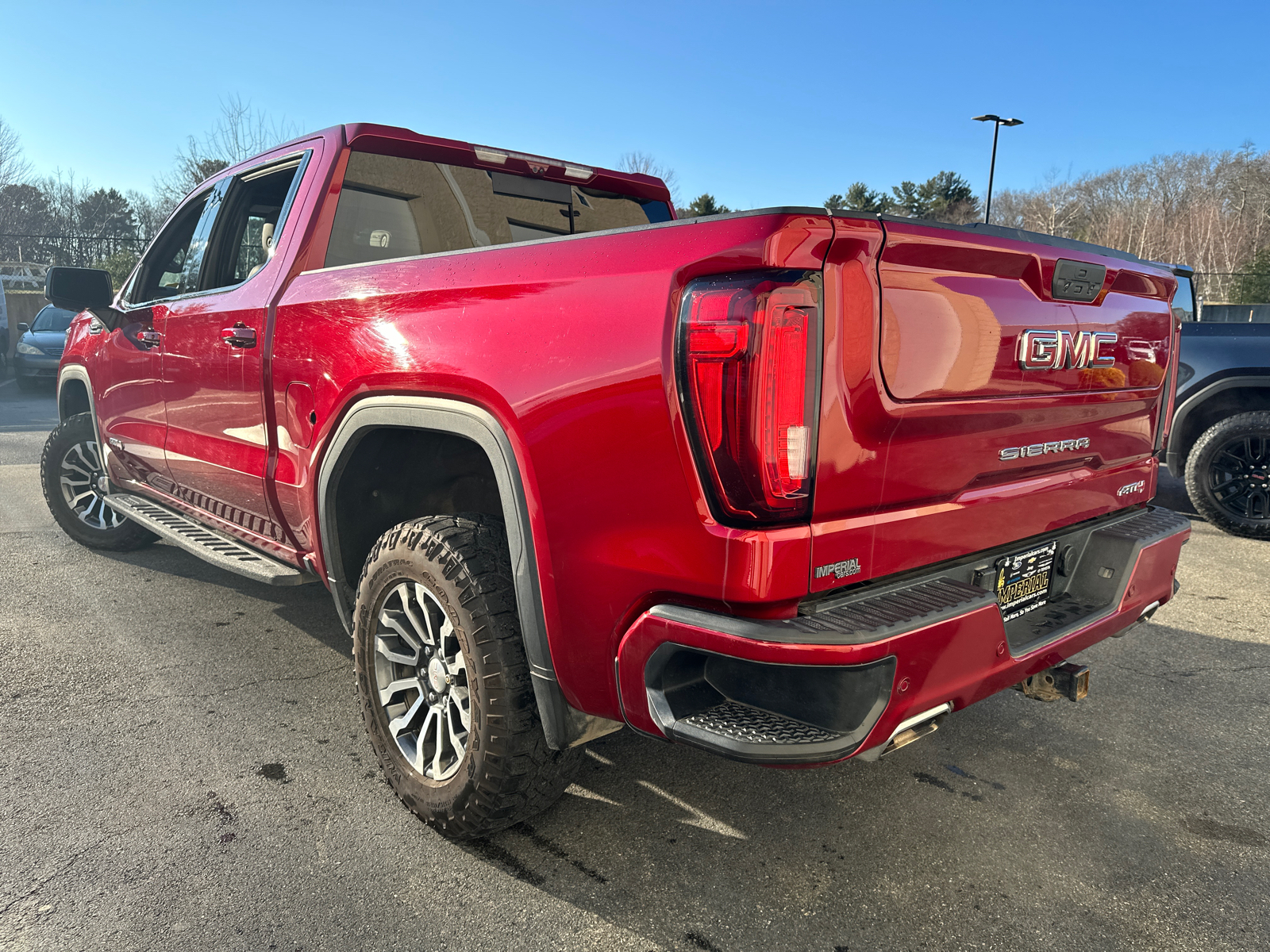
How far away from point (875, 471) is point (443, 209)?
2391 mm

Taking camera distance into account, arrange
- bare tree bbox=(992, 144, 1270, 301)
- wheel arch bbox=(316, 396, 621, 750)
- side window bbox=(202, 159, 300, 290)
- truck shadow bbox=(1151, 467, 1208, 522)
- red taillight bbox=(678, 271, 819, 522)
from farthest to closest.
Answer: bare tree bbox=(992, 144, 1270, 301), truck shadow bbox=(1151, 467, 1208, 522), side window bbox=(202, 159, 300, 290), wheel arch bbox=(316, 396, 621, 750), red taillight bbox=(678, 271, 819, 522)

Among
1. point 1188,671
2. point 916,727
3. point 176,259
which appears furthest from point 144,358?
point 1188,671

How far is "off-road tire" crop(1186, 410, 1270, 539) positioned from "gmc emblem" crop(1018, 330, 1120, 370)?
431cm

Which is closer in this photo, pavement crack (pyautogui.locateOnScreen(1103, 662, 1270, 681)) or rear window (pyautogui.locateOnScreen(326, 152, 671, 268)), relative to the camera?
rear window (pyautogui.locateOnScreen(326, 152, 671, 268))

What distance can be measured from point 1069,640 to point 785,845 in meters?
0.92

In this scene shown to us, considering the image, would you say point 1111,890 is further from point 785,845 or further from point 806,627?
point 806,627

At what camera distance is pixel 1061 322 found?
2.13 meters

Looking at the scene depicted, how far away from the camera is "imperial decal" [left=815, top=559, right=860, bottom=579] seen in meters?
1.69

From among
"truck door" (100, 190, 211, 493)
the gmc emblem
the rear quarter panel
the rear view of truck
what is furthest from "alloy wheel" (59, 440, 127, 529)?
the gmc emblem

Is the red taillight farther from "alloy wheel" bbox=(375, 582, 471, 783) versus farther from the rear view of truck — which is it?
"alloy wheel" bbox=(375, 582, 471, 783)

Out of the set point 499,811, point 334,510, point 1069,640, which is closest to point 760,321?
point 1069,640

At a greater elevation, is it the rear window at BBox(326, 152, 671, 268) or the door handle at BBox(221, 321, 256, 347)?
the rear window at BBox(326, 152, 671, 268)

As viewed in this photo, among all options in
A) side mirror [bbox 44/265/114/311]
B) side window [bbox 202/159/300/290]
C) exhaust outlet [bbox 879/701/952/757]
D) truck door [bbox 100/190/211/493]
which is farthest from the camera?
side mirror [bbox 44/265/114/311]

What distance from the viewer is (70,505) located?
5219 millimetres
